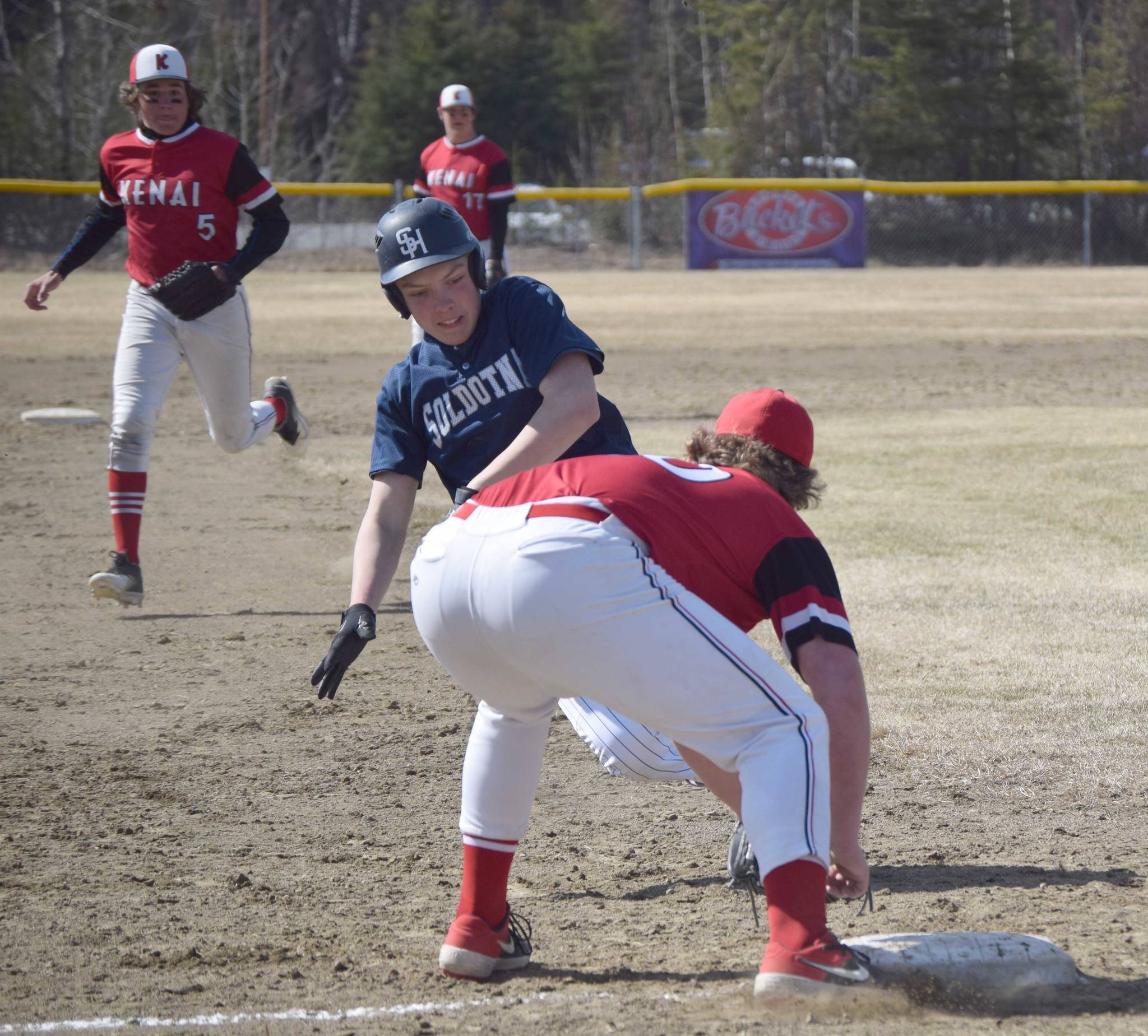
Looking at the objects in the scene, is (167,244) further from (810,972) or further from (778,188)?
(778,188)

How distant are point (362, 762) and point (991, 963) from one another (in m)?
2.06

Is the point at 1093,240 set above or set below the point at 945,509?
above

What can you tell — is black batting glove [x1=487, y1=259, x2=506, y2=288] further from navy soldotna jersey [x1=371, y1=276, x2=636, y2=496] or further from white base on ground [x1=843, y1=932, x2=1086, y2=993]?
white base on ground [x1=843, y1=932, x2=1086, y2=993]

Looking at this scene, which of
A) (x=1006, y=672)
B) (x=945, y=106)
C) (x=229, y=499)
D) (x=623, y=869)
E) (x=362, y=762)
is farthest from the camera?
(x=945, y=106)

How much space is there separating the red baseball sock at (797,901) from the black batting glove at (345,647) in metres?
→ 0.91

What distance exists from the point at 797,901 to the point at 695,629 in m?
0.48

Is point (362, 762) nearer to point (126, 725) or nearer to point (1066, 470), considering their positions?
point (126, 725)

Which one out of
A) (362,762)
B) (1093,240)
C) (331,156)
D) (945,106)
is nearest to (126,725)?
(362,762)

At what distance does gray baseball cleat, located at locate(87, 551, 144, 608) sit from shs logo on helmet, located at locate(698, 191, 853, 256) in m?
23.0

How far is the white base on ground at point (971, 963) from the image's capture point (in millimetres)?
2588

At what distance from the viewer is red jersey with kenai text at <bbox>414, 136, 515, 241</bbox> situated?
11.0 m

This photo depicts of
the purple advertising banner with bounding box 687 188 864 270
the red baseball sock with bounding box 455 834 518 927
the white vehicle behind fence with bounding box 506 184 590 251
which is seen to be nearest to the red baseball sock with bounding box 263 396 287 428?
the red baseball sock with bounding box 455 834 518 927

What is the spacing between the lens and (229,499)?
8281 millimetres

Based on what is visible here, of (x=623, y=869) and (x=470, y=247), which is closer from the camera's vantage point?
(x=470, y=247)
